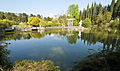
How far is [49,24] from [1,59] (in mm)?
35131

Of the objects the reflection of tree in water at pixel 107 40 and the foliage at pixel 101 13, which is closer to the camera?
the reflection of tree in water at pixel 107 40

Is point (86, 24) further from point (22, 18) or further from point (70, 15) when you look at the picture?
point (22, 18)

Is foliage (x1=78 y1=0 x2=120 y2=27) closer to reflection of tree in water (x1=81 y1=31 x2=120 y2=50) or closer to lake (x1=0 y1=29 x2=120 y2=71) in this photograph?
reflection of tree in water (x1=81 y1=31 x2=120 y2=50)

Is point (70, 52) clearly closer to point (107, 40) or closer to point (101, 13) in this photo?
point (107, 40)

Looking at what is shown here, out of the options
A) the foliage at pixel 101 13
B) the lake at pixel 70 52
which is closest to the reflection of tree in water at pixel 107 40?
the lake at pixel 70 52

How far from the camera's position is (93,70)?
235 cm

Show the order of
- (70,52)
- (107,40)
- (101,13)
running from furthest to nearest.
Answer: (101,13), (107,40), (70,52)

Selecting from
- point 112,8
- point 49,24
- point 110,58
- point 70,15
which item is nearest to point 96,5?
point 112,8

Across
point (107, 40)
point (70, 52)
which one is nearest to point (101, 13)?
point (107, 40)

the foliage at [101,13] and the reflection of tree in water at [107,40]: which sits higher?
the foliage at [101,13]

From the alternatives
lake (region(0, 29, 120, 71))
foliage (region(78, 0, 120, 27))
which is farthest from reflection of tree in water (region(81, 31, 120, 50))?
foliage (region(78, 0, 120, 27))

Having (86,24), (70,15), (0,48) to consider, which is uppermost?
(70,15)

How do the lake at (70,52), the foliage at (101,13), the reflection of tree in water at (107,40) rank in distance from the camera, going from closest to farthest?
the lake at (70,52), the reflection of tree in water at (107,40), the foliage at (101,13)

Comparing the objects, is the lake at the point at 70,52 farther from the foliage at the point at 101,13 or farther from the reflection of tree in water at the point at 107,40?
the foliage at the point at 101,13
